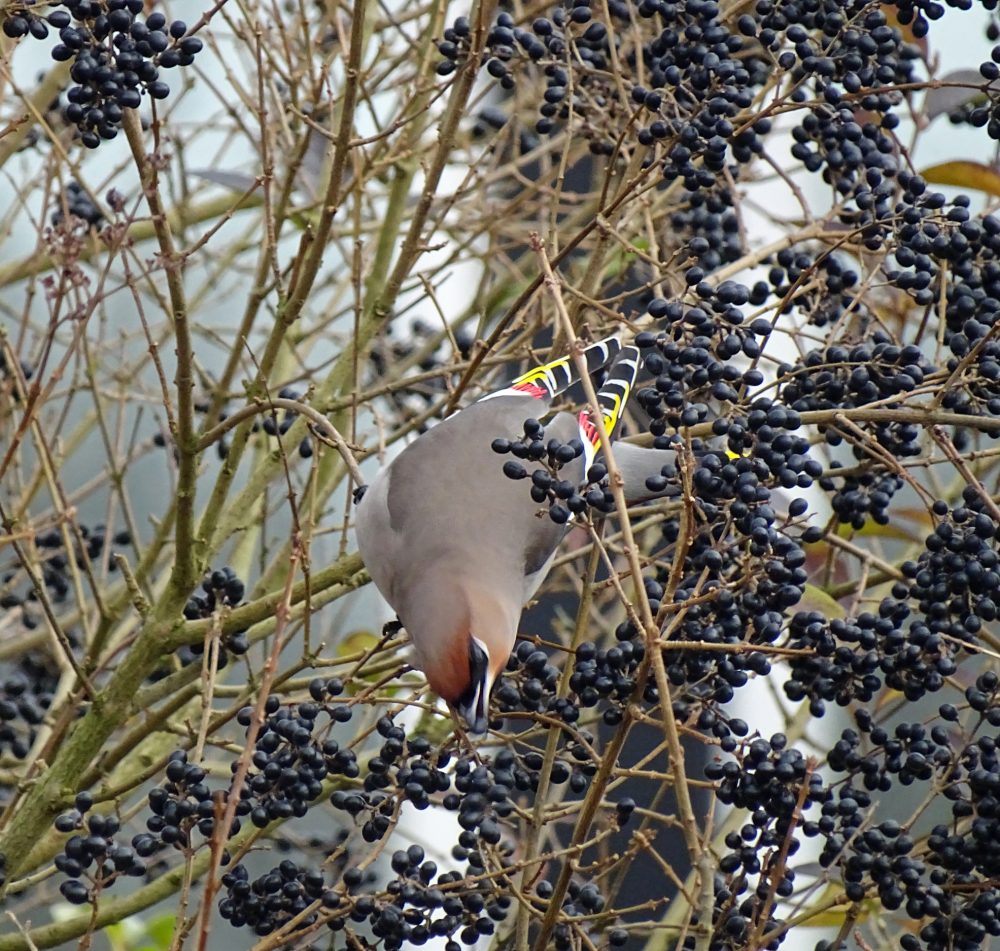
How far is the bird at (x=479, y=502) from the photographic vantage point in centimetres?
288

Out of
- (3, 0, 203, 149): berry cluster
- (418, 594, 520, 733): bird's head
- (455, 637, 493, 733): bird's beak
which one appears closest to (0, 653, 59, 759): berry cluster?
(418, 594, 520, 733): bird's head

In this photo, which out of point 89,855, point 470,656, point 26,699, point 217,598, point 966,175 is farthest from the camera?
point 26,699

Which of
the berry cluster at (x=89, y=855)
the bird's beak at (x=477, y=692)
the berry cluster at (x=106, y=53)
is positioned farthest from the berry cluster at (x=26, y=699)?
the berry cluster at (x=106, y=53)

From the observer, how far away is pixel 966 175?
3260 mm

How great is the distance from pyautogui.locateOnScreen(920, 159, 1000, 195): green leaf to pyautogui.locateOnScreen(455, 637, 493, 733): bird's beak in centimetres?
150

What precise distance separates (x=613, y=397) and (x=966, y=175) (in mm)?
934

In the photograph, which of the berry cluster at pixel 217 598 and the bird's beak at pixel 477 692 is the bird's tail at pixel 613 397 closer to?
the bird's beak at pixel 477 692

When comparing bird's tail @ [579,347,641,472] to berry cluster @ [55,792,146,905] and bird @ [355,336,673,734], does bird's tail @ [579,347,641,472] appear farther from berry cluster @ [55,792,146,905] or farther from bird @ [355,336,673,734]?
berry cluster @ [55,792,146,905]

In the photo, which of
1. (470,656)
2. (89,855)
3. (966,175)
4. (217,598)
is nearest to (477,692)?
(470,656)

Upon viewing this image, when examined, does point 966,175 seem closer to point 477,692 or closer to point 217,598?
point 477,692

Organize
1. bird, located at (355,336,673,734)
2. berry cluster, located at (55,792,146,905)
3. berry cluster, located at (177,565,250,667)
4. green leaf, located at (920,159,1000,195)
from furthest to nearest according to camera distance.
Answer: green leaf, located at (920,159,1000,195) → berry cluster, located at (177,565,250,667) → bird, located at (355,336,673,734) → berry cluster, located at (55,792,146,905)

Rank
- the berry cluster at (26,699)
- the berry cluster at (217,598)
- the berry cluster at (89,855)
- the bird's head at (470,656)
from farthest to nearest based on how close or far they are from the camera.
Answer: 1. the berry cluster at (26,699)
2. the berry cluster at (217,598)
3. the bird's head at (470,656)
4. the berry cluster at (89,855)

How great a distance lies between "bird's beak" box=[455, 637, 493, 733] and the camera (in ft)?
7.66

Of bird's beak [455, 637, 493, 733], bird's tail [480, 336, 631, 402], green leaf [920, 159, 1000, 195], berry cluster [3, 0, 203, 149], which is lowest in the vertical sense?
bird's beak [455, 637, 493, 733]
